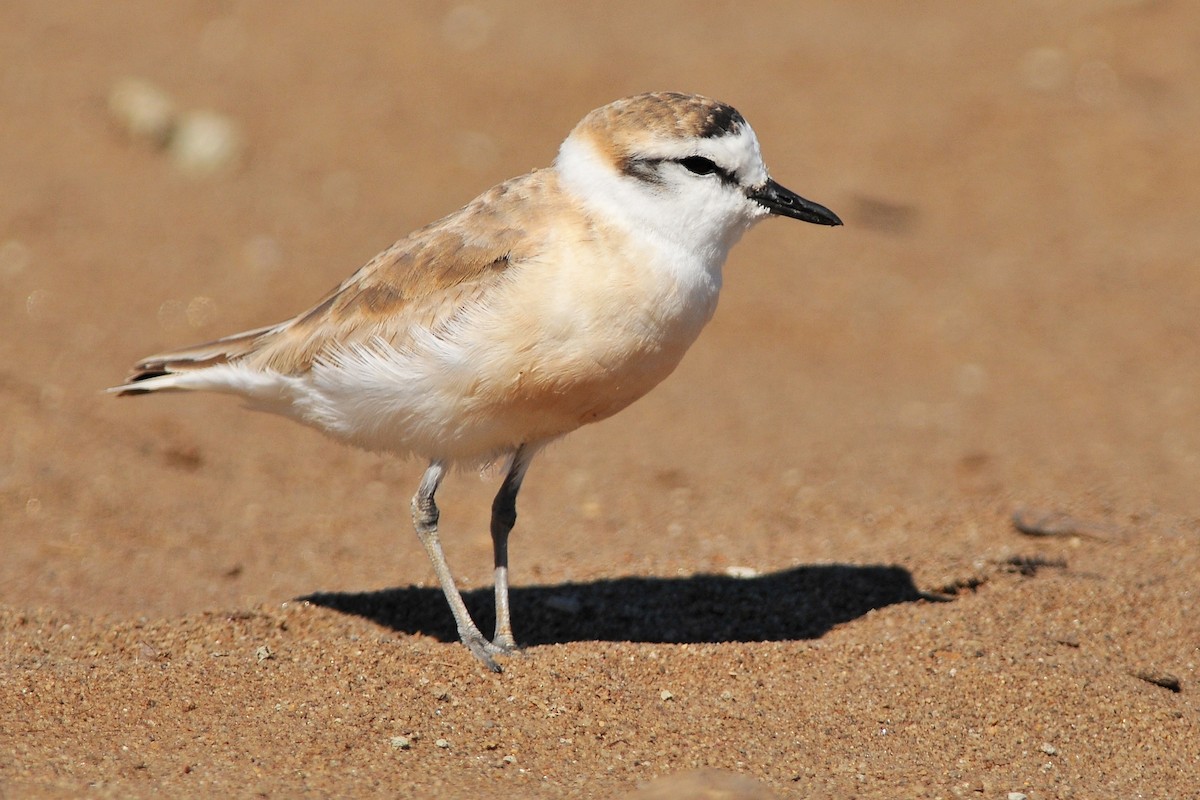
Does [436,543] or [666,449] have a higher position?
[666,449]

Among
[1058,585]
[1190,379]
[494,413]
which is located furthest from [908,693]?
[1190,379]

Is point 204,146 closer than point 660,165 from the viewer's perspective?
No

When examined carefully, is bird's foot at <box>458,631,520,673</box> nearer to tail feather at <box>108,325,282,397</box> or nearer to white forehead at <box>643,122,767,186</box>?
tail feather at <box>108,325,282,397</box>

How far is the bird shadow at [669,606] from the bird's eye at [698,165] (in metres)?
2.12

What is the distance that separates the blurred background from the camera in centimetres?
779

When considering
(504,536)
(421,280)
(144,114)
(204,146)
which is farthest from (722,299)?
(421,280)

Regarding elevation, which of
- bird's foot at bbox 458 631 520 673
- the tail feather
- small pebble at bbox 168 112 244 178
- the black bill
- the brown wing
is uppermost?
small pebble at bbox 168 112 244 178

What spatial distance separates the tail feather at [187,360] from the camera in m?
6.38

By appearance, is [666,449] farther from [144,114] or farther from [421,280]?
[144,114]

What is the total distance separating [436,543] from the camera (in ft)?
19.5

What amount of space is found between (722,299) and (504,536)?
542 cm

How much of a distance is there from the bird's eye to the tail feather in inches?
87.2

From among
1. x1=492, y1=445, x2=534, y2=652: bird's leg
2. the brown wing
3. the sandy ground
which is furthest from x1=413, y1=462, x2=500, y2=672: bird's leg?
the brown wing

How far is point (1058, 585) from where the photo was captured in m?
6.30
